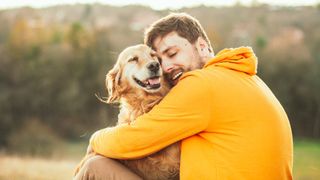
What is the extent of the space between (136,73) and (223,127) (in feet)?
4.33

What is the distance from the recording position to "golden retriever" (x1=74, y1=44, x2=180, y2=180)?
4.66m

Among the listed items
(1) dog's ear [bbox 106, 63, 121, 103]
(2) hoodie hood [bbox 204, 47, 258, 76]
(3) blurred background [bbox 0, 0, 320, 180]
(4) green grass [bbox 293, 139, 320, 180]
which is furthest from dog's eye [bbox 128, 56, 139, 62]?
(3) blurred background [bbox 0, 0, 320, 180]

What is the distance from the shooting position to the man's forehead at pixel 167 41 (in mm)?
4418

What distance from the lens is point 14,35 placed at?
30.2 meters

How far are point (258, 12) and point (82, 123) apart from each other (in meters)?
18.2

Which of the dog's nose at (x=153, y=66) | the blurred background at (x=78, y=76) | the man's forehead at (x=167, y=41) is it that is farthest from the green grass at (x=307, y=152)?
the man's forehead at (x=167, y=41)

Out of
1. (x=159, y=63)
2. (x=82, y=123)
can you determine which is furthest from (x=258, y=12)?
(x=159, y=63)

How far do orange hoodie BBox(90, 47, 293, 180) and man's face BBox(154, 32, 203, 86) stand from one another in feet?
1.58

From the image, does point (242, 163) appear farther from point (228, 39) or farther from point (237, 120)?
point (228, 39)

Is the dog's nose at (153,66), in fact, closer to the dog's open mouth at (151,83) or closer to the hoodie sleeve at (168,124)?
the dog's open mouth at (151,83)

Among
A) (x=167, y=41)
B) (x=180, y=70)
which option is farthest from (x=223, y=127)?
(x=167, y=41)

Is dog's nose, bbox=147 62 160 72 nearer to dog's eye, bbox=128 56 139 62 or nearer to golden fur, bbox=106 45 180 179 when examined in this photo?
golden fur, bbox=106 45 180 179

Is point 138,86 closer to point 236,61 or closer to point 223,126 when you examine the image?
point 236,61

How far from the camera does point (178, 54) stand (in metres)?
4.40
